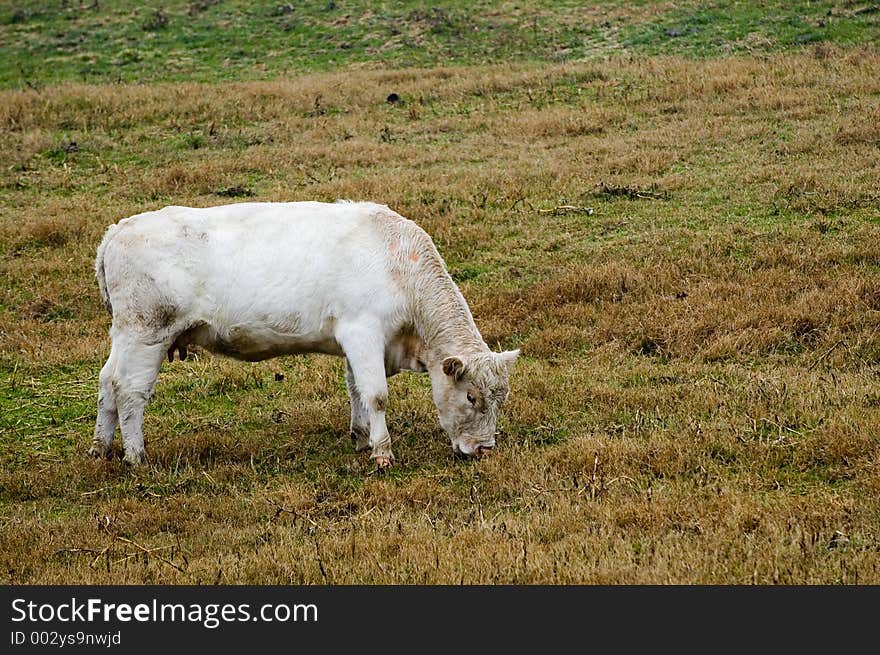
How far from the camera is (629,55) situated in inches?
1069

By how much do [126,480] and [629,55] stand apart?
2143 cm

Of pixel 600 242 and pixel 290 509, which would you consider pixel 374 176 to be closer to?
pixel 600 242

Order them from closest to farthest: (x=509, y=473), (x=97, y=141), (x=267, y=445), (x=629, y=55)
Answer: (x=509, y=473), (x=267, y=445), (x=97, y=141), (x=629, y=55)

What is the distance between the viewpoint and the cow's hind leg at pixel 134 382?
9180 millimetres

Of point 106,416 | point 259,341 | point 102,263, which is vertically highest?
point 102,263

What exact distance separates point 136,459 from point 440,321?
288cm

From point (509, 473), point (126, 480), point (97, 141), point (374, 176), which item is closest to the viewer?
point (509, 473)

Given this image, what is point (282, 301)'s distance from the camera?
30.1 feet

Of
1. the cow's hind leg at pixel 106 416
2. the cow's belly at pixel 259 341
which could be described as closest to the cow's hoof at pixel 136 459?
the cow's hind leg at pixel 106 416

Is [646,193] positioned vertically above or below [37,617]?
below

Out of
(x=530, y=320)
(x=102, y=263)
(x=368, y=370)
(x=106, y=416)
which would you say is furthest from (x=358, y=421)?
(x=530, y=320)

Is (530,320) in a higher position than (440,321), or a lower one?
lower

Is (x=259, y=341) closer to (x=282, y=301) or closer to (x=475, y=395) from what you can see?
(x=282, y=301)

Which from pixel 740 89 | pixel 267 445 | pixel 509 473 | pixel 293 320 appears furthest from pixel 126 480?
pixel 740 89
